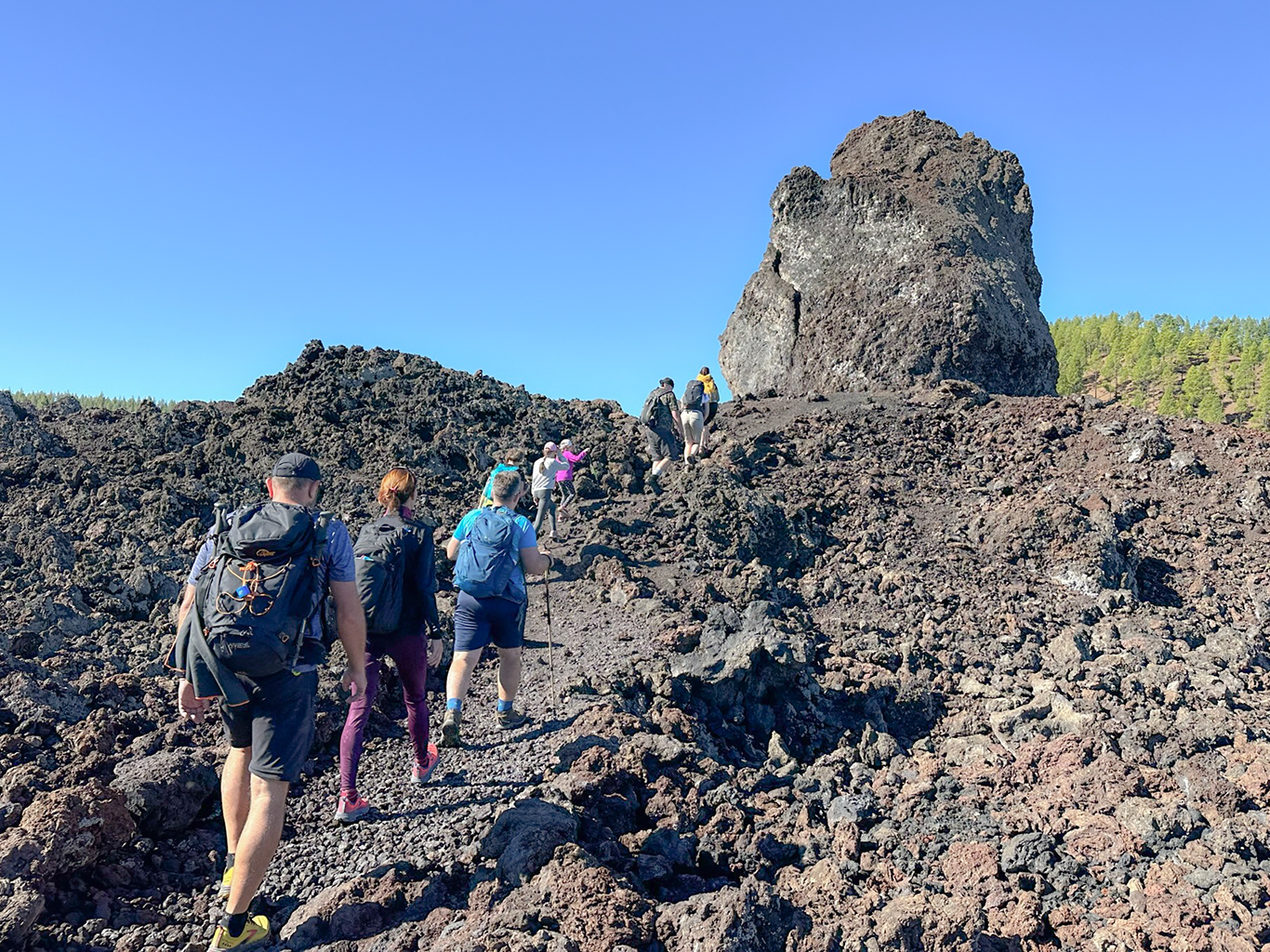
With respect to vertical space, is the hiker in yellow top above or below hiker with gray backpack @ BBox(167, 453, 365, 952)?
above

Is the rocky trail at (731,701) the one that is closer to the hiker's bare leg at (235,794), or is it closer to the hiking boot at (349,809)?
the hiking boot at (349,809)

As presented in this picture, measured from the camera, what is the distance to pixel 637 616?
9125 millimetres

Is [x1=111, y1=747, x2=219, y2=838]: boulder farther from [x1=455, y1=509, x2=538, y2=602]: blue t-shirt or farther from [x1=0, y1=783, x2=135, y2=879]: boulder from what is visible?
[x1=455, y1=509, x2=538, y2=602]: blue t-shirt

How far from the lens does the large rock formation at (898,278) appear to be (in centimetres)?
1809

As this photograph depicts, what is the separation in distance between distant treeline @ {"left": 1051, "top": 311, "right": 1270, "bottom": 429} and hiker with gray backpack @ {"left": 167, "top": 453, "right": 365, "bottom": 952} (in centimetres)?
8391

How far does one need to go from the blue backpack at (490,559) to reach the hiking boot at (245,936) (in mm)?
2412

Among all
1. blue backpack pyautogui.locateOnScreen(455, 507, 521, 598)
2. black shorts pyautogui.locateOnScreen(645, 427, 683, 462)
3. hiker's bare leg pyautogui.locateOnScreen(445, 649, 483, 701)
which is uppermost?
black shorts pyautogui.locateOnScreen(645, 427, 683, 462)

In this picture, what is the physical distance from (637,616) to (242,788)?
17.4ft

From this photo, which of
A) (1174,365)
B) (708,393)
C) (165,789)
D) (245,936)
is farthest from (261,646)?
(1174,365)

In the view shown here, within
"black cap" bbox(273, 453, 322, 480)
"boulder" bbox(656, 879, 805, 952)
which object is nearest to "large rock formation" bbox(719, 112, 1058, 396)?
"boulder" bbox(656, 879, 805, 952)

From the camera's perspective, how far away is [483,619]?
614 cm

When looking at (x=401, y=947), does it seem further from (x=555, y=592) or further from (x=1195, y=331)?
(x=1195, y=331)

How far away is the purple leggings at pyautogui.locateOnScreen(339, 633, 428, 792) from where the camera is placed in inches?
208

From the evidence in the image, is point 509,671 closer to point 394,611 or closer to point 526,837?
point 394,611
